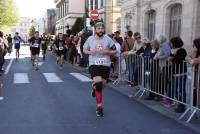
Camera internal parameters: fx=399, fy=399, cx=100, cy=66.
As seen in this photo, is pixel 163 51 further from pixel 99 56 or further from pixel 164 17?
pixel 164 17

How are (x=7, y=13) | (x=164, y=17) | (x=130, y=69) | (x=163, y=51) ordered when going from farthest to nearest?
(x=7, y=13)
(x=164, y=17)
(x=130, y=69)
(x=163, y=51)

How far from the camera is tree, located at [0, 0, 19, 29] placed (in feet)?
189

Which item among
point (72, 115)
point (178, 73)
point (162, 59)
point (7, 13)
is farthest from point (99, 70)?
point (7, 13)

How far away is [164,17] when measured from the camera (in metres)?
21.6

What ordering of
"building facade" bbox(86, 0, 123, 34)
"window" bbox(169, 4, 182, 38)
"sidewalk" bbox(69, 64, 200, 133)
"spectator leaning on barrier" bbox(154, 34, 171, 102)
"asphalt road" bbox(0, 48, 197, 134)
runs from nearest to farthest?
"asphalt road" bbox(0, 48, 197, 134), "sidewalk" bbox(69, 64, 200, 133), "spectator leaning on barrier" bbox(154, 34, 171, 102), "window" bbox(169, 4, 182, 38), "building facade" bbox(86, 0, 123, 34)

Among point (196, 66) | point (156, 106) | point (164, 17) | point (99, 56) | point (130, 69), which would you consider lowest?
point (156, 106)

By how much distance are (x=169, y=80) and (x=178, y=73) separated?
450mm

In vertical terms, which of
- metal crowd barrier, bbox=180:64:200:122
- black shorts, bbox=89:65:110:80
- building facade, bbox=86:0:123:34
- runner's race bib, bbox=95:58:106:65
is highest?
building facade, bbox=86:0:123:34

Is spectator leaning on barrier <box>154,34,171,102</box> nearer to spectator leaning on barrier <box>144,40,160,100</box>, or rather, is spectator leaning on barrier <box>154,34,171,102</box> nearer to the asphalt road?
spectator leaning on barrier <box>144,40,160,100</box>

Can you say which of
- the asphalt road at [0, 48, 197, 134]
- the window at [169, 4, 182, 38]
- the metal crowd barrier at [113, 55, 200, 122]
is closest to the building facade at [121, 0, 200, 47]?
the window at [169, 4, 182, 38]

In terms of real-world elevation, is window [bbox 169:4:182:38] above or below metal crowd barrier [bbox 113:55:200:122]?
above

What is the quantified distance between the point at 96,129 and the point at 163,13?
1591 centimetres

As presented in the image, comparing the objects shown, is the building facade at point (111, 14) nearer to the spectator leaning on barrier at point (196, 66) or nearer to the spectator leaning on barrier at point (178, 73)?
the spectator leaning on barrier at point (178, 73)

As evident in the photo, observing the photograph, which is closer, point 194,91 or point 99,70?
point 194,91
